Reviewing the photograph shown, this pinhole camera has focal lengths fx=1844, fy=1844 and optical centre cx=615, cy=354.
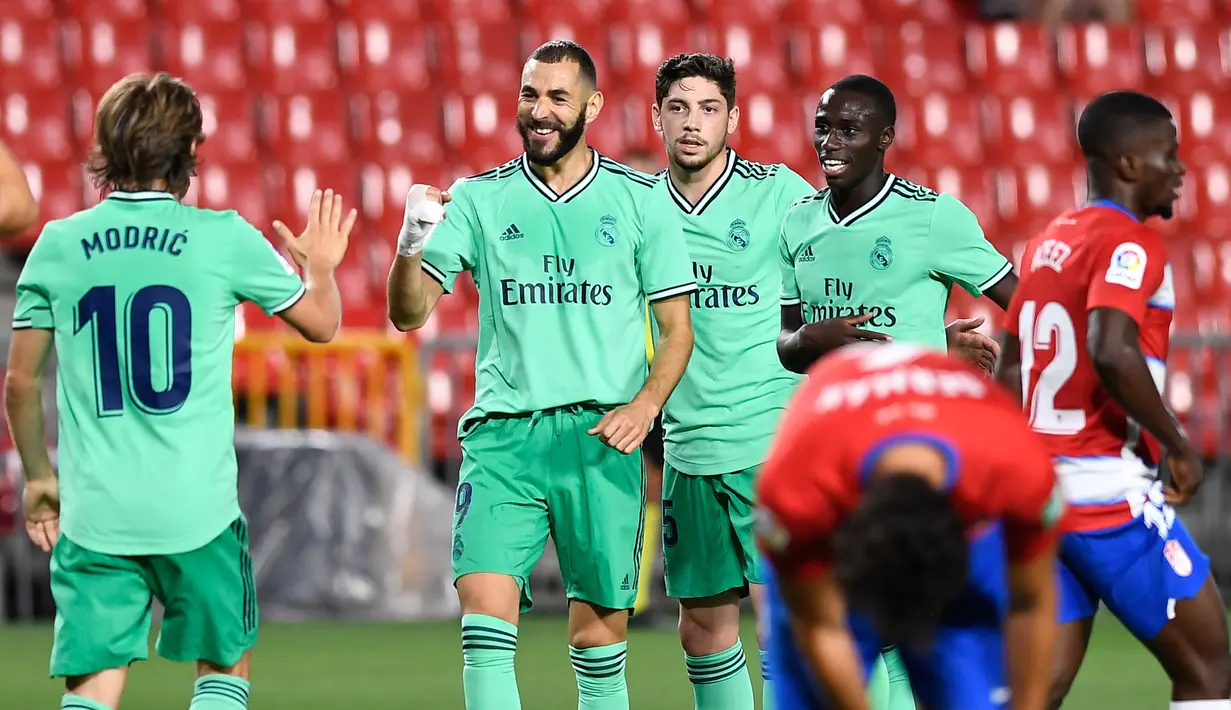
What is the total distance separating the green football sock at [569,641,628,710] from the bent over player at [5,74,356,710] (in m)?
1.19

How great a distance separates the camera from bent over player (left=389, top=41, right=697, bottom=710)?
17.5 feet

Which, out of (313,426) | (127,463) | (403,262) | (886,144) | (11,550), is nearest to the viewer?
(127,463)

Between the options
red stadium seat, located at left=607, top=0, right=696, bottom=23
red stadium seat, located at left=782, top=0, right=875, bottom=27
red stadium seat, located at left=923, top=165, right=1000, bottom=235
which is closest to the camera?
red stadium seat, located at left=923, top=165, right=1000, bottom=235

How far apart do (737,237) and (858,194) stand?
18.1 inches

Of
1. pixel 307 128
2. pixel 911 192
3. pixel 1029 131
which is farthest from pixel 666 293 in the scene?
pixel 1029 131

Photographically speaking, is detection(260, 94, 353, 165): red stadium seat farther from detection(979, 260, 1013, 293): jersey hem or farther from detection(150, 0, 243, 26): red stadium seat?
detection(979, 260, 1013, 293): jersey hem

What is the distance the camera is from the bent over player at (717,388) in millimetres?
5977

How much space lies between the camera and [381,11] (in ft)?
51.3

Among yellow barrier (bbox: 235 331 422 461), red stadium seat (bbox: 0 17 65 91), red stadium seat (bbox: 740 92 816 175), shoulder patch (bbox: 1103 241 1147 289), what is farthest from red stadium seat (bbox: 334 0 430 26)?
shoulder patch (bbox: 1103 241 1147 289)

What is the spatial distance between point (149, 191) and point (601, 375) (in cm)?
143

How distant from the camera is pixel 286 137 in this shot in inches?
590

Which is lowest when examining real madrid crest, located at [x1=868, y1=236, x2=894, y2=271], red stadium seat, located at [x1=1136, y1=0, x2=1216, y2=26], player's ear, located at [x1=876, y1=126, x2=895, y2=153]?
real madrid crest, located at [x1=868, y1=236, x2=894, y2=271]

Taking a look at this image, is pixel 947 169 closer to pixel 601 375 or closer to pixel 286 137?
Answer: pixel 286 137

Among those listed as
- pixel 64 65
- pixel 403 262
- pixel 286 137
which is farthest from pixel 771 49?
pixel 403 262
